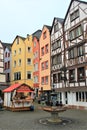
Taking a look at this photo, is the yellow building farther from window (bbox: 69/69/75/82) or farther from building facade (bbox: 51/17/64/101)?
window (bbox: 69/69/75/82)

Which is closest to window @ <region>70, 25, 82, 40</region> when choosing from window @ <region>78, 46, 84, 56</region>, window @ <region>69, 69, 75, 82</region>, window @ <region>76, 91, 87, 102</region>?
window @ <region>78, 46, 84, 56</region>

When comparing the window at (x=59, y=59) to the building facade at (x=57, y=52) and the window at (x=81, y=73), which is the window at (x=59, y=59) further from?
the window at (x=81, y=73)

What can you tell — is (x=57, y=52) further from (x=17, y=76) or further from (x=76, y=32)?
(x=17, y=76)

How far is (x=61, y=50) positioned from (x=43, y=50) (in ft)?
24.9

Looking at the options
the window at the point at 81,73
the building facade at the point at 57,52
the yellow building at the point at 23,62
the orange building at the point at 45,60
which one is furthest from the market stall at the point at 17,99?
the yellow building at the point at 23,62

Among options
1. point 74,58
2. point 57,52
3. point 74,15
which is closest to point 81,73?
point 74,58

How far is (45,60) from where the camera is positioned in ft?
125

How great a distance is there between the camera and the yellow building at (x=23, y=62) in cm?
4673

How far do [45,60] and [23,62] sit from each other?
10.2 metres

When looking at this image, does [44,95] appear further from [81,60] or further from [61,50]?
[81,60]

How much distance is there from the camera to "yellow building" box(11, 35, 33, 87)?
4673 centimetres

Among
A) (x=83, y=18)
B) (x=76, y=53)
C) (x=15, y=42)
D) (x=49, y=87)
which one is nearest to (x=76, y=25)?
(x=83, y=18)

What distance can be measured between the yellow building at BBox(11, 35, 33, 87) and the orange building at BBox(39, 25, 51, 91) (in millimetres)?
7467

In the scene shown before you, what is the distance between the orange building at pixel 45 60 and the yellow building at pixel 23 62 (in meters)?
7.47
